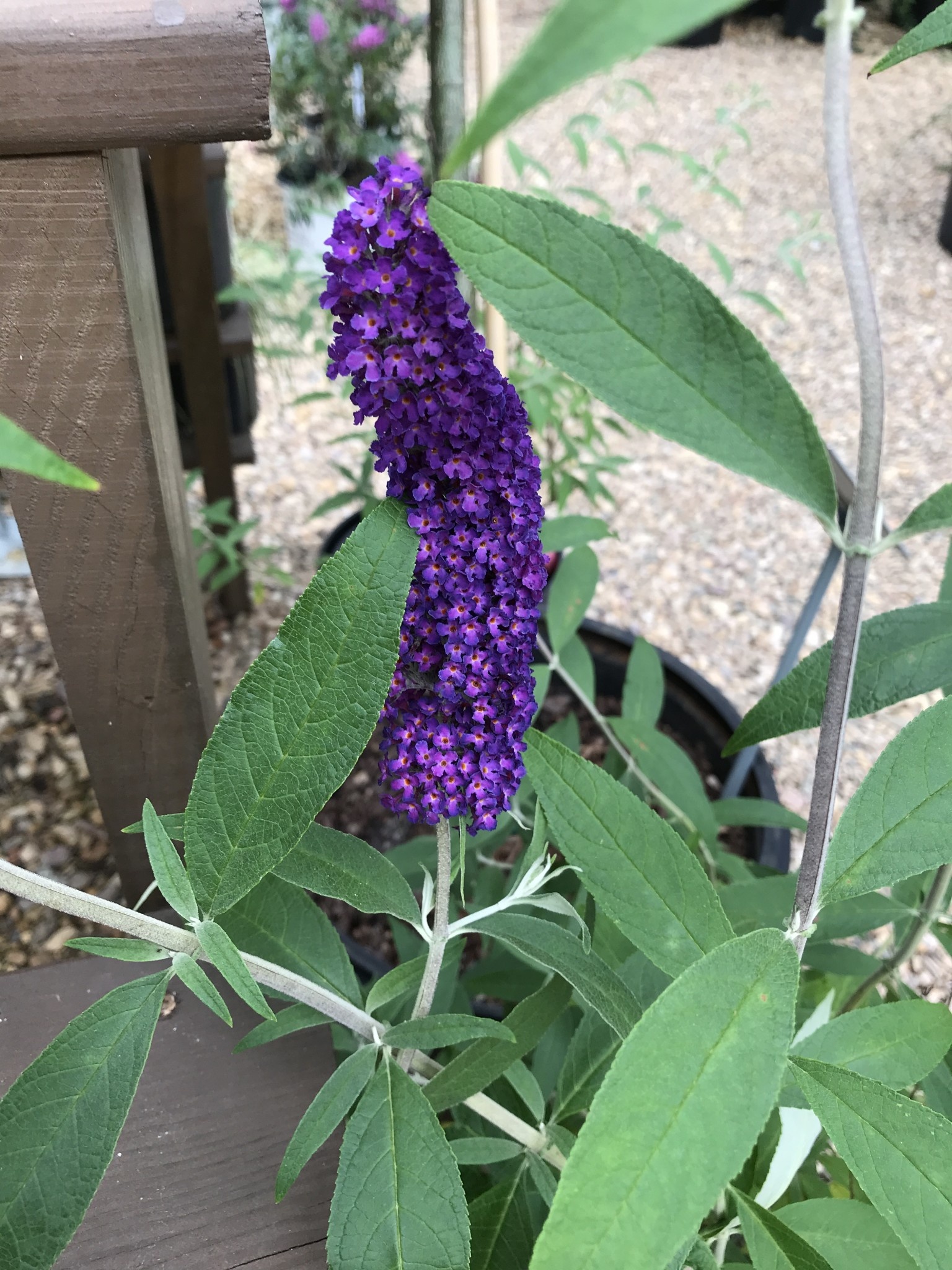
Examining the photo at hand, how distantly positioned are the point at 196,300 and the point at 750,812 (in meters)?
1.20

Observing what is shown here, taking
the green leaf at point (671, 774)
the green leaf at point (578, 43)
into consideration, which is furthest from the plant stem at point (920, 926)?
the green leaf at point (578, 43)

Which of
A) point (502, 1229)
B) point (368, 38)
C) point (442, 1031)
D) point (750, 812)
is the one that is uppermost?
point (368, 38)

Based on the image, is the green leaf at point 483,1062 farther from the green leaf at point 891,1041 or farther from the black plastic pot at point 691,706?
the black plastic pot at point 691,706

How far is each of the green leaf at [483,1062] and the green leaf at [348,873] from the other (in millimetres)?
107

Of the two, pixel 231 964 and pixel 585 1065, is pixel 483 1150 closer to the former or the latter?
pixel 585 1065

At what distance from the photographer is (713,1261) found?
0.61 meters

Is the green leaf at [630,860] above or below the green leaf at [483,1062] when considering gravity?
above

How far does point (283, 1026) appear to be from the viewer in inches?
26.6

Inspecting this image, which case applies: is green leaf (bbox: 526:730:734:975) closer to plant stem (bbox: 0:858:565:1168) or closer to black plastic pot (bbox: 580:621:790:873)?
plant stem (bbox: 0:858:565:1168)

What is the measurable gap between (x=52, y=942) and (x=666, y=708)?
1143mm

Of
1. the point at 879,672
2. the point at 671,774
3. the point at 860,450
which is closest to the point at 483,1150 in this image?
the point at 879,672

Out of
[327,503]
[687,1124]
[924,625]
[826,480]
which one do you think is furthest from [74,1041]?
[327,503]

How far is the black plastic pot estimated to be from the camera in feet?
5.54

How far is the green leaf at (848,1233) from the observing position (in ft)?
2.26
